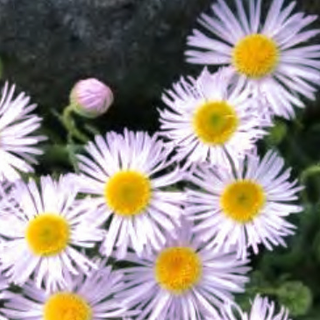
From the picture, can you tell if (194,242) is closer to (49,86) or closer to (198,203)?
(198,203)

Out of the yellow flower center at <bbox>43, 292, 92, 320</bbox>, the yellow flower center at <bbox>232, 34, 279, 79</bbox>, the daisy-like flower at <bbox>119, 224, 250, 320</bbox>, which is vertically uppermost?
the yellow flower center at <bbox>232, 34, 279, 79</bbox>

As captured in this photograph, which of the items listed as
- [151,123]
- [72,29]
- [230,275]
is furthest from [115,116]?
[230,275]

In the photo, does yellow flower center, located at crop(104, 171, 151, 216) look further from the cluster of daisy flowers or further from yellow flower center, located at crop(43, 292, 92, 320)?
yellow flower center, located at crop(43, 292, 92, 320)

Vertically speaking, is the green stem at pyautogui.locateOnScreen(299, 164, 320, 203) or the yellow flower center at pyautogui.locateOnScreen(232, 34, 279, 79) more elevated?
the yellow flower center at pyautogui.locateOnScreen(232, 34, 279, 79)

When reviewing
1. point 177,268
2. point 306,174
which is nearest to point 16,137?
point 177,268

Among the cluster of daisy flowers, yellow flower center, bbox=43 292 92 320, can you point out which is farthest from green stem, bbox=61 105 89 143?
yellow flower center, bbox=43 292 92 320

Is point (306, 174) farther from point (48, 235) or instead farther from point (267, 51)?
point (48, 235)

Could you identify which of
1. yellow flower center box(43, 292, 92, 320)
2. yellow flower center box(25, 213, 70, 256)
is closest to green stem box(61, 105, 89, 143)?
yellow flower center box(25, 213, 70, 256)
